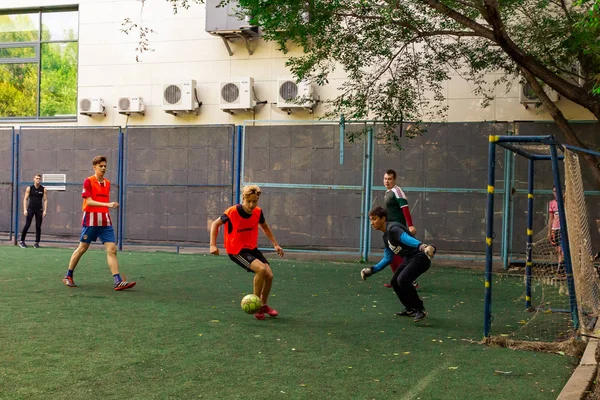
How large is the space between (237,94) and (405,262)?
11.6 meters

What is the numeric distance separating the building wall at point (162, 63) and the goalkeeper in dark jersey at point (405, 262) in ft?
34.6

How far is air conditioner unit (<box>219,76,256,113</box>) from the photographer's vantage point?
62.5 feet

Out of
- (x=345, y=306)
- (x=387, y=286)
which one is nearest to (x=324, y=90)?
(x=387, y=286)

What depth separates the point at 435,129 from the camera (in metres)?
16.8

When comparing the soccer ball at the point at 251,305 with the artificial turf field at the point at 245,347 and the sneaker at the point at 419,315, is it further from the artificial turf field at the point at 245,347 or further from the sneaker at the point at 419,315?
the sneaker at the point at 419,315

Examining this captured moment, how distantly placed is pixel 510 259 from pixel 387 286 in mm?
4453

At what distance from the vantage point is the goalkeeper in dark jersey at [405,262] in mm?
8367

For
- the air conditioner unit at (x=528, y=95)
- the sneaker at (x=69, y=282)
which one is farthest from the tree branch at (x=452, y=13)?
the sneaker at (x=69, y=282)

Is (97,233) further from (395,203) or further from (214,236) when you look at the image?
(395,203)

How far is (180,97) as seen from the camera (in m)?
19.6

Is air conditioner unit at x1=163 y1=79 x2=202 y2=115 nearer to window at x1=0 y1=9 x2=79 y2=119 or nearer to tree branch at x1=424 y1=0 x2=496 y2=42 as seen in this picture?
window at x1=0 y1=9 x2=79 y2=119

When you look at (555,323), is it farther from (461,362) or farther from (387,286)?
(387,286)

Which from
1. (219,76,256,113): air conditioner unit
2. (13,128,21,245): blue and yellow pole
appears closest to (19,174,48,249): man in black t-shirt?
(13,128,21,245): blue and yellow pole

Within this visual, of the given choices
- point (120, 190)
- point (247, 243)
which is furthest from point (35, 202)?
point (247, 243)
